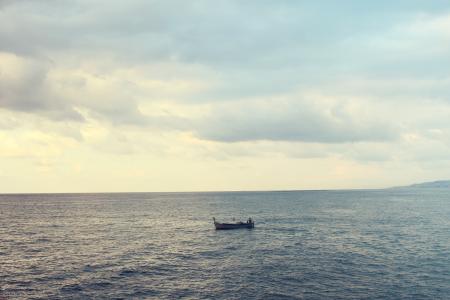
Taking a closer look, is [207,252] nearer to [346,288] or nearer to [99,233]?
[346,288]

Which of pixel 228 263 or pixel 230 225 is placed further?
pixel 230 225

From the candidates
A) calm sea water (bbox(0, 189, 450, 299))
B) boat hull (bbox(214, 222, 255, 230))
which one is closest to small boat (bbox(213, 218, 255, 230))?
boat hull (bbox(214, 222, 255, 230))

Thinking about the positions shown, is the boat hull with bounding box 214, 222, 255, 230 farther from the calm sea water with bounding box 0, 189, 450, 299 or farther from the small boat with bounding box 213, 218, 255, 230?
the calm sea water with bounding box 0, 189, 450, 299

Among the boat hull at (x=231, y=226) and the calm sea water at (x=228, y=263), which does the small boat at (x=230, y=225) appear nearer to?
the boat hull at (x=231, y=226)

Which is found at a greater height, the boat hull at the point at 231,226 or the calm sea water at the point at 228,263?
the boat hull at the point at 231,226

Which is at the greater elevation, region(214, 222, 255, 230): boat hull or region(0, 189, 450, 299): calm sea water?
region(214, 222, 255, 230): boat hull

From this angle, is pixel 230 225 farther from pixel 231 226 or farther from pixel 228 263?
pixel 228 263

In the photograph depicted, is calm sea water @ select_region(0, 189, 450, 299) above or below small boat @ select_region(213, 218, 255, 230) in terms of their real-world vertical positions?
below

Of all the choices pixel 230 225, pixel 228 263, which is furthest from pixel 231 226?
pixel 228 263

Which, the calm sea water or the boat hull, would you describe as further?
the boat hull

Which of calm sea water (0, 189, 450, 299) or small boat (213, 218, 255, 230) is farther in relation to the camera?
small boat (213, 218, 255, 230)

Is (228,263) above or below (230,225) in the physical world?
below

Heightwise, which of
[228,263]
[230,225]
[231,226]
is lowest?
[228,263]

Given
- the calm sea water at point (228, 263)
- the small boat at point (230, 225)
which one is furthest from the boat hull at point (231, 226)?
the calm sea water at point (228, 263)
